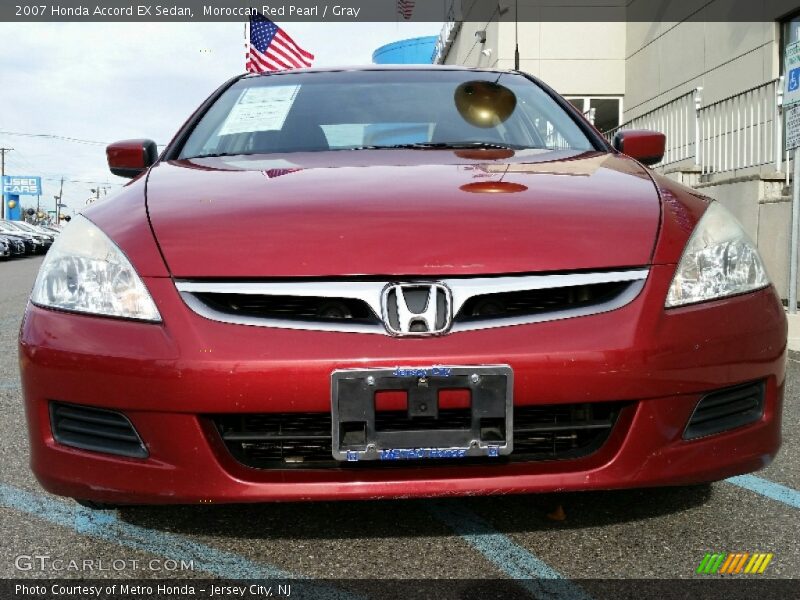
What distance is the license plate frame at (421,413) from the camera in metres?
1.70

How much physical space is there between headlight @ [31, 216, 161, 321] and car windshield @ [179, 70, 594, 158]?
90 centimetres

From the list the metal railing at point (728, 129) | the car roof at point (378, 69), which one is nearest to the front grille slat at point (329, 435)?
the car roof at point (378, 69)

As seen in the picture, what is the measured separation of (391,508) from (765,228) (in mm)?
6795

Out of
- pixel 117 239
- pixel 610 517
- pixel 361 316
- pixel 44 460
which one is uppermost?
pixel 117 239

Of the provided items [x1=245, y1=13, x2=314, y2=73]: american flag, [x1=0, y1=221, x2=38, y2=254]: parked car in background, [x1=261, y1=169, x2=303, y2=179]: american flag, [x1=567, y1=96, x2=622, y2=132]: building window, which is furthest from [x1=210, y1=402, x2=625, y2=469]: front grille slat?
[x1=0, y1=221, x2=38, y2=254]: parked car in background

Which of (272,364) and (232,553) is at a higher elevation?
(272,364)

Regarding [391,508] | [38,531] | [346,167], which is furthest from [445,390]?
[38,531]

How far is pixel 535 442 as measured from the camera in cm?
184

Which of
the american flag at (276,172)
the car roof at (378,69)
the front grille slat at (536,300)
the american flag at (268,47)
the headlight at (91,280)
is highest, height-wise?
the american flag at (268,47)

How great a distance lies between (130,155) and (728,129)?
25.5 feet

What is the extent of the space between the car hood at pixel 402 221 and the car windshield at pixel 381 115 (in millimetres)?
583

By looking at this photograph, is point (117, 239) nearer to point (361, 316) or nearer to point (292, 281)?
point (292, 281)

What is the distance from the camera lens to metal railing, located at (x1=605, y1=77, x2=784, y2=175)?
8.42m

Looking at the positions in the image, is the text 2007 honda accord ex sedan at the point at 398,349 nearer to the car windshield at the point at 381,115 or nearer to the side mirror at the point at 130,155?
the car windshield at the point at 381,115
